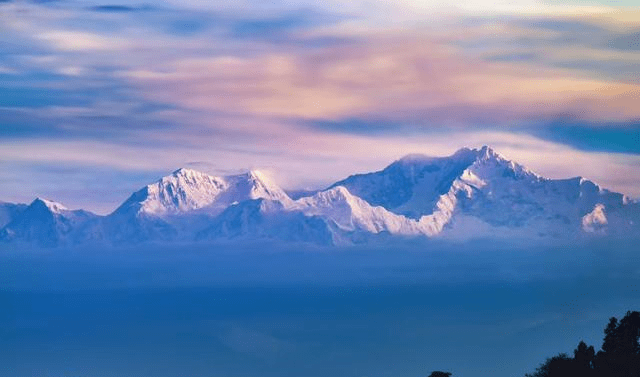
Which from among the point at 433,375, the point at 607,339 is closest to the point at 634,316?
the point at 607,339

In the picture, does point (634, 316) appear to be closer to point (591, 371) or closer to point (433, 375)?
point (591, 371)

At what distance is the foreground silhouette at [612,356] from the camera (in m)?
139

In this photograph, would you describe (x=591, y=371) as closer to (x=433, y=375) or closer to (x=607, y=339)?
(x=607, y=339)

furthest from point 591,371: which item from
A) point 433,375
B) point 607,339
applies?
point 433,375

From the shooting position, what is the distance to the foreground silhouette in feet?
455

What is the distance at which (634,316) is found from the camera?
143m

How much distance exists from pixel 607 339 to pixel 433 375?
16081mm

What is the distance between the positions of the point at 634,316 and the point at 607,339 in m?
3.30

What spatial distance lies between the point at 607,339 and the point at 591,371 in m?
4.06

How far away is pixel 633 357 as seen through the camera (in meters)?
139

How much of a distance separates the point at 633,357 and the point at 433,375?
18.5 meters

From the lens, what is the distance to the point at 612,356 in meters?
140

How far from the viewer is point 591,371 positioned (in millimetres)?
141375

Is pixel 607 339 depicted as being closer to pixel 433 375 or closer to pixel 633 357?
pixel 633 357
